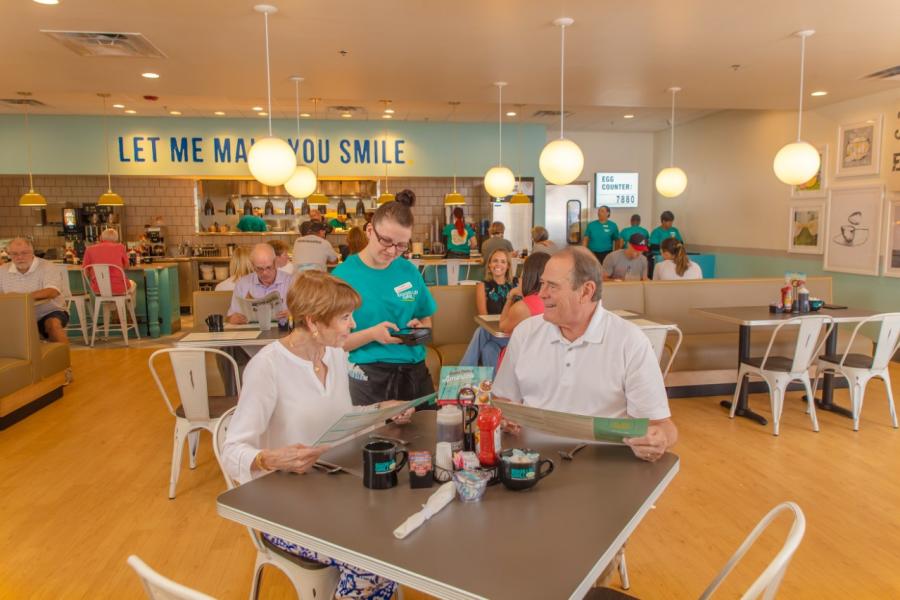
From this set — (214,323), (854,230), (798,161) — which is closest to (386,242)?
(214,323)

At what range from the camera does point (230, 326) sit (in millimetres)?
4395

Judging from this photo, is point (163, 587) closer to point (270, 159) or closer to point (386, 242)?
point (386, 242)

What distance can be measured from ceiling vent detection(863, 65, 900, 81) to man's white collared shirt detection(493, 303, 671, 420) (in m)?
5.95

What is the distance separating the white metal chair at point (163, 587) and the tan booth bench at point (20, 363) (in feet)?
15.2

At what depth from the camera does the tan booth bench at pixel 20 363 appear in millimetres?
4930

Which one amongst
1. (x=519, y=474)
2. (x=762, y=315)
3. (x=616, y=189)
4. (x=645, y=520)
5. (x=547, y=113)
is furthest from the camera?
(x=616, y=189)

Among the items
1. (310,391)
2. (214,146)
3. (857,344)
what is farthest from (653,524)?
(214,146)

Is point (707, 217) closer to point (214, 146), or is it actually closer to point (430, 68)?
point (430, 68)

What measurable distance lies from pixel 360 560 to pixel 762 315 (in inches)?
182

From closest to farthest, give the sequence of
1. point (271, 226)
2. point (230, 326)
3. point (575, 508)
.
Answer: point (575, 508)
point (230, 326)
point (271, 226)

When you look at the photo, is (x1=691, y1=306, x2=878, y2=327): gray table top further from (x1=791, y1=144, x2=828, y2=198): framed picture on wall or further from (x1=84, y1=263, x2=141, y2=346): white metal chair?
(x1=84, y1=263, x2=141, y2=346): white metal chair

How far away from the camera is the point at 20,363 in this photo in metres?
5.11

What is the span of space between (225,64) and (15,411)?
3.51 meters

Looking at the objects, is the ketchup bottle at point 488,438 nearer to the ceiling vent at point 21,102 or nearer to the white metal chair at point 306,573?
the white metal chair at point 306,573
